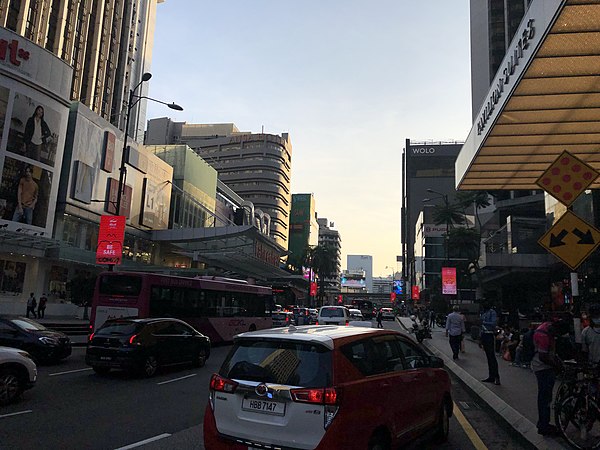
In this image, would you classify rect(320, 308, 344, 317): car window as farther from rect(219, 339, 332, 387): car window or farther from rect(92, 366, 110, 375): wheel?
rect(219, 339, 332, 387): car window

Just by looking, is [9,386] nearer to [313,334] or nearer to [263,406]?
[263,406]

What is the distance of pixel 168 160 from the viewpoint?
60.4 metres

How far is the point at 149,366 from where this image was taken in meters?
12.5

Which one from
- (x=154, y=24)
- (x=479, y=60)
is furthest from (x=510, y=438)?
(x=154, y=24)

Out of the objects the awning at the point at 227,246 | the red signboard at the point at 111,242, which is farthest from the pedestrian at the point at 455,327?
the awning at the point at 227,246

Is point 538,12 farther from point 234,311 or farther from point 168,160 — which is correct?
point 168,160

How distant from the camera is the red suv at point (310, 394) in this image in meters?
4.44

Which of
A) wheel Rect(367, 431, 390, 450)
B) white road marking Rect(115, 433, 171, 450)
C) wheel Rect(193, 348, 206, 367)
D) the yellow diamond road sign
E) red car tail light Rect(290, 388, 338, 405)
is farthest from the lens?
wheel Rect(193, 348, 206, 367)

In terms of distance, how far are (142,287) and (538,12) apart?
14.9 m

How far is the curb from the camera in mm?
6338

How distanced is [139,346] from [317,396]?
29.4 ft

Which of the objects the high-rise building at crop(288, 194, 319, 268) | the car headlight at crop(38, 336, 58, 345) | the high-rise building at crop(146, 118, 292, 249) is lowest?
the car headlight at crop(38, 336, 58, 345)

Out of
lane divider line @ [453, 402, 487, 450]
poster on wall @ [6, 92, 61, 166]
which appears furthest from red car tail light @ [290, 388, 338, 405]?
poster on wall @ [6, 92, 61, 166]

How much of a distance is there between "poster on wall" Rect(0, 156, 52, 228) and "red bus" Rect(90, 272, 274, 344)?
20.0m
